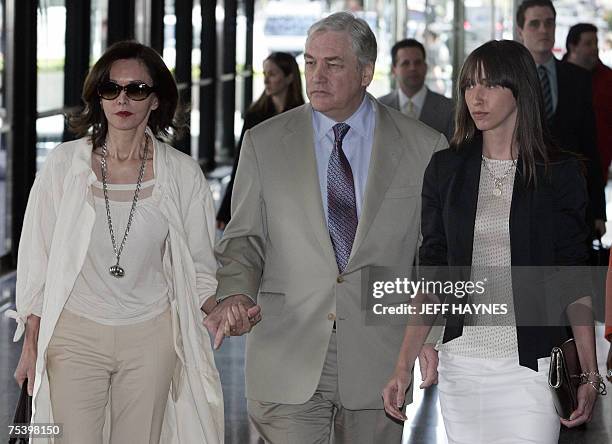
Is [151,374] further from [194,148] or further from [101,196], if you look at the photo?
[194,148]

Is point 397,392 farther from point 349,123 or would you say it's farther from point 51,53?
point 51,53

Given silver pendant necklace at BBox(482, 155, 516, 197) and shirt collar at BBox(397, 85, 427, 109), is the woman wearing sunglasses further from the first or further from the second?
shirt collar at BBox(397, 85, 427, 109)

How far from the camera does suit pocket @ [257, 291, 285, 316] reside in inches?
161

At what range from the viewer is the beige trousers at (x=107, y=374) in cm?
385

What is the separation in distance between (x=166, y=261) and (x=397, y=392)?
817 millimetres

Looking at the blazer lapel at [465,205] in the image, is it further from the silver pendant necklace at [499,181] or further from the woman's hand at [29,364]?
the woman's hand at [29,364]

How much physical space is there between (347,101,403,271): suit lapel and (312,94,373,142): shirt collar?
44 mm

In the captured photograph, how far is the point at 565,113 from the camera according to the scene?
7566mm

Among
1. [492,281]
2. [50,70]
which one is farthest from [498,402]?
[50,70]

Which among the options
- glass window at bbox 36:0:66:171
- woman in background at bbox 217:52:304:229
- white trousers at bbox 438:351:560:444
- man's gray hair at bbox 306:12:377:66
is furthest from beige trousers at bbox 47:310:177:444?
glass window at bbox 36:0:66:171

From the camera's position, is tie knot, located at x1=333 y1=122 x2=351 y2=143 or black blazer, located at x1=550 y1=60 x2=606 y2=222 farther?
black blazer, located at x1=550 y1=60 x2=606 y2=222

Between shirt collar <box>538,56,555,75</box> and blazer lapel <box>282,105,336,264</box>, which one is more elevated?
shirt collar <box>538,56,555,75</box>

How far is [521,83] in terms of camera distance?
11.7 feet

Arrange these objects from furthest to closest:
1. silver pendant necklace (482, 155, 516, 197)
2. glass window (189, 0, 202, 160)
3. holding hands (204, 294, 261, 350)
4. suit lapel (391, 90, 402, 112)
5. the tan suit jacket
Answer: glass window (189, 0, 202, 160), suit lapel (391, 90, 402, 112), the tan suit jacket, holding hands (204, 294, 261, 350), silver pendant necklace (482, 155, 516, 197)
